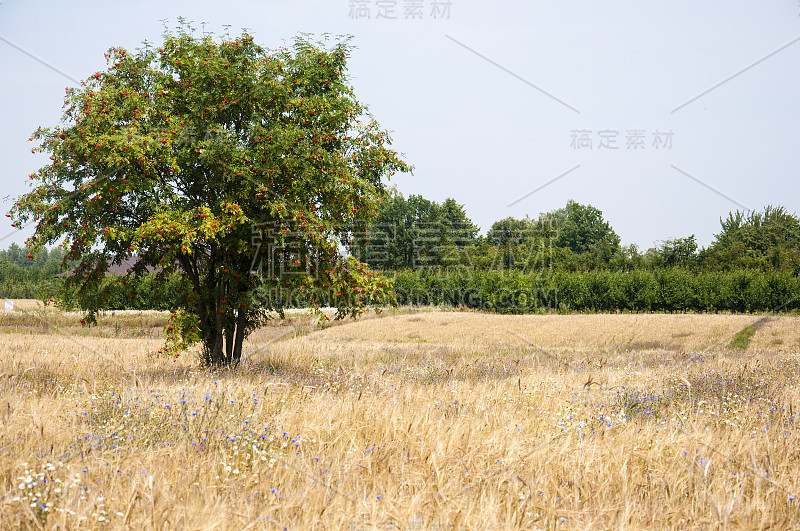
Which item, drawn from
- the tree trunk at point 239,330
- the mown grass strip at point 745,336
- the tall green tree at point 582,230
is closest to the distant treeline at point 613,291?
the mown grass strip at point 745,336

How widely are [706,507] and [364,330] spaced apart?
32.1m

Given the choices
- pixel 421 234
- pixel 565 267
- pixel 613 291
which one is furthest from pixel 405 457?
pixel 421 234

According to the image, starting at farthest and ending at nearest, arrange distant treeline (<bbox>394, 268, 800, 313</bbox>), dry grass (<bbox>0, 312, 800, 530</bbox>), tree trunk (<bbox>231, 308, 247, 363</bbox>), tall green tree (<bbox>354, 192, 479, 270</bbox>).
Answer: tall green tree (<bbox>354, 192, 479, 270</bbox>) → distant treeline (<bbox>394, 268, 800, 313</bbox>) → tree trunk (<bbox>231, 308, 247, 363</bbox>) → dry grass (<bbox>0, 312, 800, 530</bbox>)

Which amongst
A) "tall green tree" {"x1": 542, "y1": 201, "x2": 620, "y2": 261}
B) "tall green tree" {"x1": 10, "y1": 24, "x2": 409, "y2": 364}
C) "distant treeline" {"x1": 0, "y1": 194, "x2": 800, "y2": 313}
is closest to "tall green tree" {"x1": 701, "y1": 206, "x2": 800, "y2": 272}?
"distant treeline" {"x1": 0, "y1": 194, "x2": 800, "y2": 313}

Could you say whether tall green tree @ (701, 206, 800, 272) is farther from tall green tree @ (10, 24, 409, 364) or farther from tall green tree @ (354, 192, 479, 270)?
tall green tree @ (10, 24, 409, 364)

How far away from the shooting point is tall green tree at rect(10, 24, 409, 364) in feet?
38.0

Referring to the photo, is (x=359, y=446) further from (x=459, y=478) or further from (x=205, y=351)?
(x=205, y=351)

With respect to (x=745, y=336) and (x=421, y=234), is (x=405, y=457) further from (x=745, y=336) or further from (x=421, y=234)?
(x=421, y=234)

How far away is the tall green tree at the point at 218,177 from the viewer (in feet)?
38.0

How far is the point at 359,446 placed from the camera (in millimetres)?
5227

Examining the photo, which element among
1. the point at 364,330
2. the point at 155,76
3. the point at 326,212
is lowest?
the point at 364,330

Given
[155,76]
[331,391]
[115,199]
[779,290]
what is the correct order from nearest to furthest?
[331,391] < [115,199] < [155,76] < [779,290]

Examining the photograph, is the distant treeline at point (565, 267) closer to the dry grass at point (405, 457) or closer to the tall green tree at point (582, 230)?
the tall green tree at point (582, 230)

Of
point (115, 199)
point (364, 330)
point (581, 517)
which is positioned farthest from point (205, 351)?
point (364, 330)
